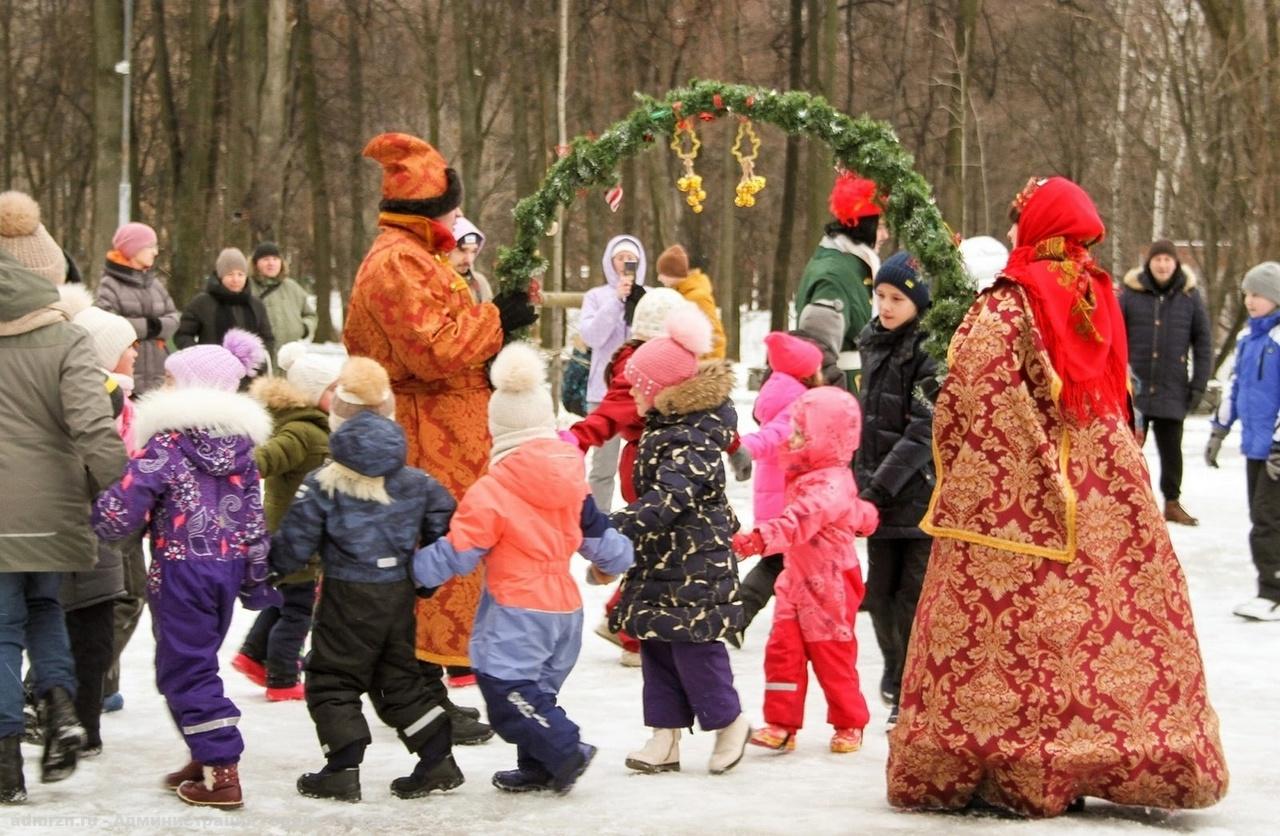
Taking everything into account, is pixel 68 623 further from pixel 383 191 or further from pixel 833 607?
pixel 833 607

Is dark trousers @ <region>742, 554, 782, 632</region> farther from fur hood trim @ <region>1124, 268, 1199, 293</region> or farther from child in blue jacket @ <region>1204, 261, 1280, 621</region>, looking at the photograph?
fur hood trim @ <region>1124, 268, 1199, 293</region>

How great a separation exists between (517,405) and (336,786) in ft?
4.53

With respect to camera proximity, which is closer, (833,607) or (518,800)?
(518,800)

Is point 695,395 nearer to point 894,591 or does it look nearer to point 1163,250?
point 894,591

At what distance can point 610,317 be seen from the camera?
1039 cm

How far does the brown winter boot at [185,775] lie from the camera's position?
5688 mm

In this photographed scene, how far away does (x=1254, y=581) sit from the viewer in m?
10.7

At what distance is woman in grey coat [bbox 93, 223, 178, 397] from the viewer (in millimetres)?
11281

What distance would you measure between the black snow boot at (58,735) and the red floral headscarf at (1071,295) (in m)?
3.39

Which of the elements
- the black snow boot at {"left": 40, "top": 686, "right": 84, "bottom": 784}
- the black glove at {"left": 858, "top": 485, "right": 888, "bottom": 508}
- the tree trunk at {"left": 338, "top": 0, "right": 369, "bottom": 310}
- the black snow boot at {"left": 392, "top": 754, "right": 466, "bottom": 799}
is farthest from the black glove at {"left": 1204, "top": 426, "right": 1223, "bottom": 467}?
the tree trunk at {"left": 338, "top": 0, "right": 369, "bottom": 310}

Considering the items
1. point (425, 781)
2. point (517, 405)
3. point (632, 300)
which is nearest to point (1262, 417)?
point (632, 300)

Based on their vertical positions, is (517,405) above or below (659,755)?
above

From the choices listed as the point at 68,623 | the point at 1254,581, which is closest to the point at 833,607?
the point at 68,623

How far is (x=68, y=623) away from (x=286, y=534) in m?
1.10
